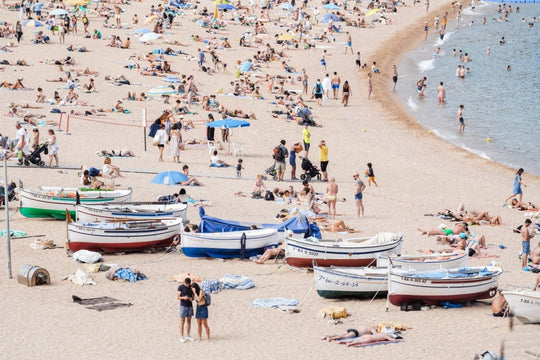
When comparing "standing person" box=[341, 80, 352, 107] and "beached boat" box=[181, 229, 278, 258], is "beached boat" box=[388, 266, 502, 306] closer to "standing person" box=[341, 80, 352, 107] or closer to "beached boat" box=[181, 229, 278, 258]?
"beached boat" box=[181, 229, 278, 258]

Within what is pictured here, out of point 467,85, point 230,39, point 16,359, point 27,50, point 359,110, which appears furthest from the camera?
point 230,39

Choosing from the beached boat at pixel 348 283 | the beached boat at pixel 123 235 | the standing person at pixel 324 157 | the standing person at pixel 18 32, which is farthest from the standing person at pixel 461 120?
the standing person at pixel 18 32

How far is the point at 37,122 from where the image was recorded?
3139 centimetres

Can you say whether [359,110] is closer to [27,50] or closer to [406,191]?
[406,191]

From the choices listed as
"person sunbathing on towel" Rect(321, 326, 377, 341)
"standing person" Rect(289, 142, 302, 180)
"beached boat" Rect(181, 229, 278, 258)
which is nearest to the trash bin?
"beached boat" Rect(181, 229, 278, 258)

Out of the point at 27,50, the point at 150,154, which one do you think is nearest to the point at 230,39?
the point at 27,50

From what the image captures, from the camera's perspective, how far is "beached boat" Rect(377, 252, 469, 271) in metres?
18.4

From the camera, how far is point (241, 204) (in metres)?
24.9

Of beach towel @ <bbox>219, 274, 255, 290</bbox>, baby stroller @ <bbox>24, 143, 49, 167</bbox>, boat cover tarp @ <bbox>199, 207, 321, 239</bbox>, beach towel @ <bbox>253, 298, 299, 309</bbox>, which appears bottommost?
beach towel @ <bbox>253, 298, 299, 309</bbox>

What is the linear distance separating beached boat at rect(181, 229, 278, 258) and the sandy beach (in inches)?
11.0

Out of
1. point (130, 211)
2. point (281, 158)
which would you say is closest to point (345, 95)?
point (281, 158)

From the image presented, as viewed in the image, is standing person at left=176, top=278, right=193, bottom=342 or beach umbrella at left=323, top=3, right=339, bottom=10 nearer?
standing person at left=176, top=278, right=193, bottom=342

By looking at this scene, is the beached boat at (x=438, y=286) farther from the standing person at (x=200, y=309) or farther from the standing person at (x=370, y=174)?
the standing person at (x=370, y=174)

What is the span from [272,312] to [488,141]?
21461 millimetres
